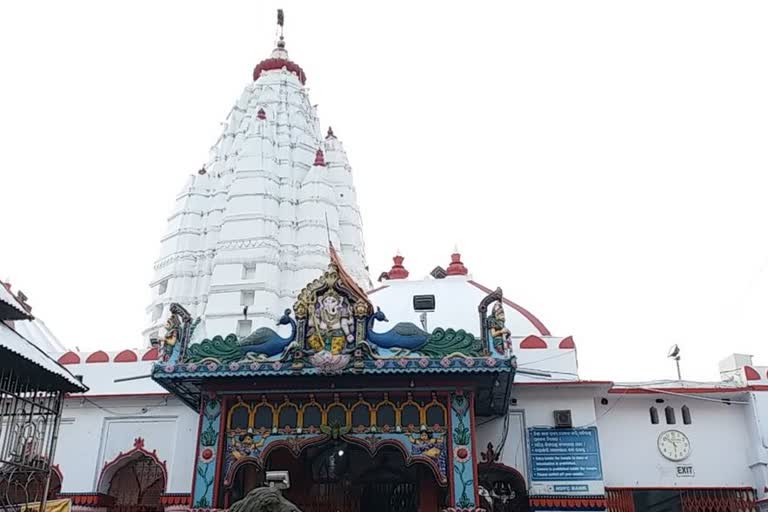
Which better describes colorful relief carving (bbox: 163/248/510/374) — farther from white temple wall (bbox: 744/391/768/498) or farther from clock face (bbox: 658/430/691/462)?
white temple wall (bbox: 744/391/768/498)

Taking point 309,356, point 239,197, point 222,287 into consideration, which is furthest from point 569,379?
point 239,197

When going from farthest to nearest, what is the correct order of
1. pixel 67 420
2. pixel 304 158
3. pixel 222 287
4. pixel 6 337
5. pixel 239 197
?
pixel 304 158, pixel 239 197, pixel 222 287, pixel 67 420, pixel 6 337

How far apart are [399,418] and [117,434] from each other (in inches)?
309

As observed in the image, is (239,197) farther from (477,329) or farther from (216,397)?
(216,397)

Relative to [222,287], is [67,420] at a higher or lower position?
lower

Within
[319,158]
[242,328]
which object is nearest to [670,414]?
[242,328]

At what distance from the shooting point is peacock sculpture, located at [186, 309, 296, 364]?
1452 cm

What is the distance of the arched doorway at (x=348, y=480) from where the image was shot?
16922mm

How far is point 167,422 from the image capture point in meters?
18.0

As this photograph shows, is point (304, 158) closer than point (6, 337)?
No

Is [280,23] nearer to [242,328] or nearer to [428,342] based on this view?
[242,328]

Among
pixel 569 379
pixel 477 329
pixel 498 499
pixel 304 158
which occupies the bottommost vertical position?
pixel 498 499

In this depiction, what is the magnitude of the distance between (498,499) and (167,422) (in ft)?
26.5

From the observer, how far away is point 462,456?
1373cm
